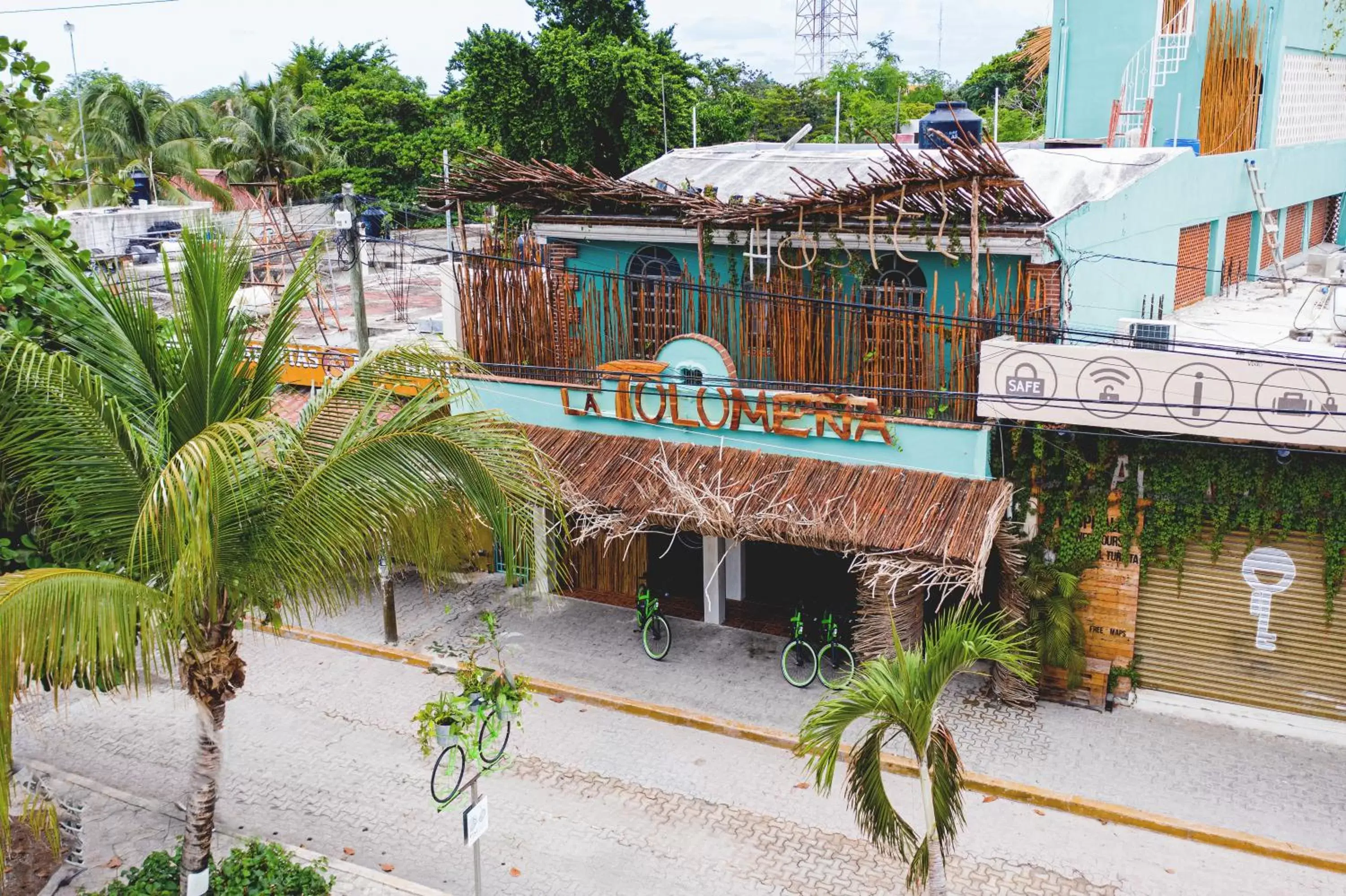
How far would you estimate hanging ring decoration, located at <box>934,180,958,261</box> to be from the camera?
11.8 m

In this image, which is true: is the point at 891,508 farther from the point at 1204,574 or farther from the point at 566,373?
the point at 566,373

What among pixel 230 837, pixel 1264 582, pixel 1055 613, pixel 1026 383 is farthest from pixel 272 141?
pixel 1264 582

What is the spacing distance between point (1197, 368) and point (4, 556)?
10334 mm

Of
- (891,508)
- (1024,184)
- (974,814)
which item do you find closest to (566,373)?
(891,508)

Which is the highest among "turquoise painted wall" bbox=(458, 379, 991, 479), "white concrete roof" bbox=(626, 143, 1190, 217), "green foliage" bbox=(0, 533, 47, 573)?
"white concrete roof" bbox=(626, 143, 1190, 217)

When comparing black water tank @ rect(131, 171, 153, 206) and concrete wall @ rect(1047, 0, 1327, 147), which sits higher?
concrete wall @ rect(1047, 0, 1327, 147)

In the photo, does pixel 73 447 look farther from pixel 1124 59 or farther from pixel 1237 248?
pixel 1124 59

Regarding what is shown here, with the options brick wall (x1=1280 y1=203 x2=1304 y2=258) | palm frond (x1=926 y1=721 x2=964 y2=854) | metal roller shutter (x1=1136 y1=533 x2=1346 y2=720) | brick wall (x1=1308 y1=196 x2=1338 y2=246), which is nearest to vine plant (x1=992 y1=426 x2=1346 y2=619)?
metal roller shutter (x1=1136 y1=533 x2=1346 y2=720)

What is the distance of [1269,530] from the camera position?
11.7 meters

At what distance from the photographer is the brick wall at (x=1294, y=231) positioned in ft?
68.7

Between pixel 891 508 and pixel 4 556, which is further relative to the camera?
pixel 891 508

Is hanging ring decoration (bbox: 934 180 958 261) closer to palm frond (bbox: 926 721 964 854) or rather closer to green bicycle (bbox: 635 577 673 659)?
green bicycle (bbox: 635 577 673 659)

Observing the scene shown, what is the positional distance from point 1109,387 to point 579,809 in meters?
6.80

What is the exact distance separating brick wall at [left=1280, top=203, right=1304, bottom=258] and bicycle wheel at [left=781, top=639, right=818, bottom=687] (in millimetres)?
13308
